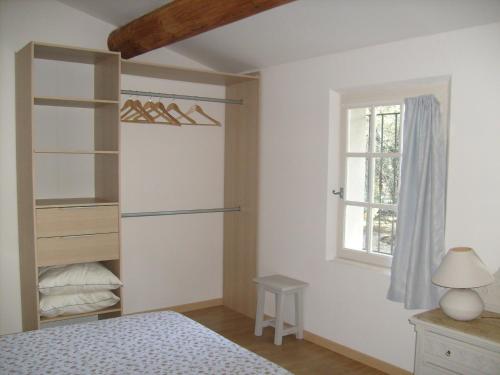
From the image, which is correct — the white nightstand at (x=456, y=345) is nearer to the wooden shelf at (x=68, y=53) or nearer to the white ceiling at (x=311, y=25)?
the white ceiling at (x=311, y=25)

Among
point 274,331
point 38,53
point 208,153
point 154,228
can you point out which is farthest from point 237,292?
point 38,53

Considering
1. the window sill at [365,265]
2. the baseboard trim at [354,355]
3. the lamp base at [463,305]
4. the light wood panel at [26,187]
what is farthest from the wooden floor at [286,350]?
the light wood panel at [26,187]

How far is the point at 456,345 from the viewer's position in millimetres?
2359

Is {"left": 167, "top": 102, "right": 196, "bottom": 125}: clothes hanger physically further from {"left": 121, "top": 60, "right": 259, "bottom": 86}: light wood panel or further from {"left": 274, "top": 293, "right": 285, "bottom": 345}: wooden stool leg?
{"left": 274, "top": 293, "right": 285, "bottom": 345}: wooden stool leg

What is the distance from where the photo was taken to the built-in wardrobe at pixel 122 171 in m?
3.35

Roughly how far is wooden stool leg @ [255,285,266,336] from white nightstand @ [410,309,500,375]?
5.12 ft

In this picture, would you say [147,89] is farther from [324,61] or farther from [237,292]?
[237,292]

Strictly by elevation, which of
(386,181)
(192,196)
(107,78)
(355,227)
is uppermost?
(107,78)

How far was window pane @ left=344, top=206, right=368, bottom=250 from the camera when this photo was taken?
3590 mm

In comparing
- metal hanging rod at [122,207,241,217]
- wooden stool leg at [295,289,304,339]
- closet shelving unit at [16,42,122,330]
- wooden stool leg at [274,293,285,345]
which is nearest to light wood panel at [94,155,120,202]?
closet shelving unit at [16,42,122,330]

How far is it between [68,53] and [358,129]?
2125 millimetres

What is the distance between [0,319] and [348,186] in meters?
2.78

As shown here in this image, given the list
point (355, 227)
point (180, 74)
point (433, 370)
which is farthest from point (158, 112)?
point (433, 370)

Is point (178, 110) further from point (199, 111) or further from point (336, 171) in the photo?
point (336, 171)
